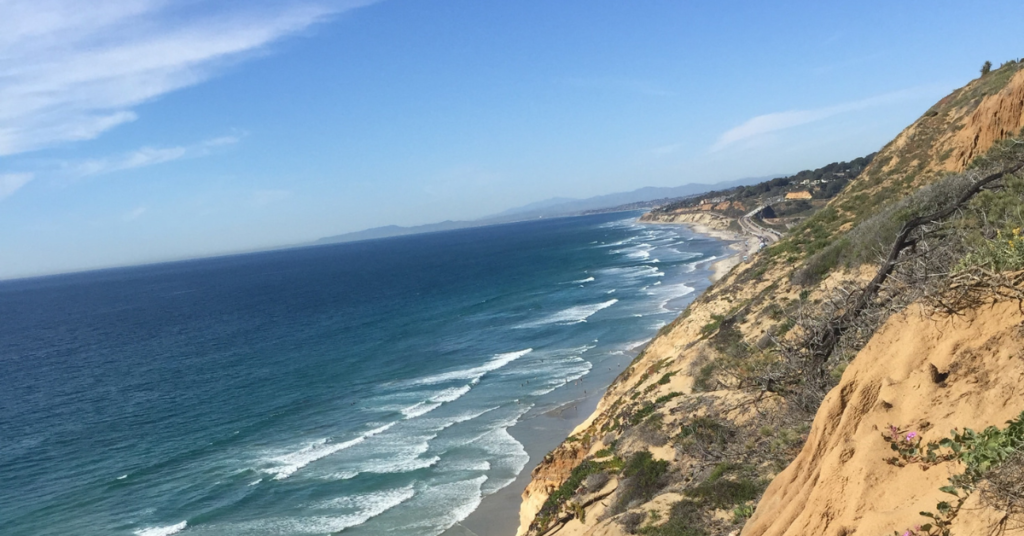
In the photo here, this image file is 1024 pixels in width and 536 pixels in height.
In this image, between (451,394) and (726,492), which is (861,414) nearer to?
(726,492)

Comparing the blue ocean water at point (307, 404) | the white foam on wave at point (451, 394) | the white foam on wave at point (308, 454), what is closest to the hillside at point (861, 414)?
the blue ocean water at point (307, 404)

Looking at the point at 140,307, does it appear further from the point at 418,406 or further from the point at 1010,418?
the point at 1010,418

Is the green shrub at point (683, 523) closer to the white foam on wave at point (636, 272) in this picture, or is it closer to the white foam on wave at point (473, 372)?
the white foam on wave at point (473, 372)

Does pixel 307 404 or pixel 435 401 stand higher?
pixel 307 404

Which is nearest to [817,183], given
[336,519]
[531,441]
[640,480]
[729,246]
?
[729,246]

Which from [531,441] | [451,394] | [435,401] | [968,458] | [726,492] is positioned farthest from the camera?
[451,394]

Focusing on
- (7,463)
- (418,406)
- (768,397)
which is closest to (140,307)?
(7,463)
